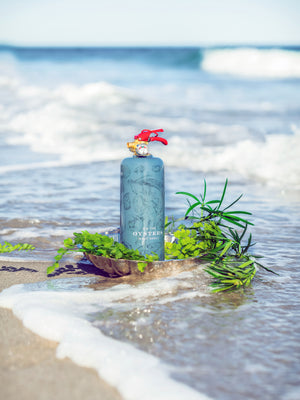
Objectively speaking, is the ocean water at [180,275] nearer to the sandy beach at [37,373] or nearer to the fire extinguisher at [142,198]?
the sandy beach at [37,373]

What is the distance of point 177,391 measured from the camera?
229 cm

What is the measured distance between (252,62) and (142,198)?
148 ft

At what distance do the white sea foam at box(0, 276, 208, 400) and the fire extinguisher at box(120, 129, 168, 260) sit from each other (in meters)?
0.31

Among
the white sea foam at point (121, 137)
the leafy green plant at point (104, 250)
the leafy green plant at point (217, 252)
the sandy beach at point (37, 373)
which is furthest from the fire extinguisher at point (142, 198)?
the white sea foam at point (121, 137)

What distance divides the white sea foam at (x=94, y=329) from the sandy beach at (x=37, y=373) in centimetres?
5

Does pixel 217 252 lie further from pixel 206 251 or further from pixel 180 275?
pixel 180 275

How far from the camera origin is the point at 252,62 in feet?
152

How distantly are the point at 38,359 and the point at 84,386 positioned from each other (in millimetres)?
326

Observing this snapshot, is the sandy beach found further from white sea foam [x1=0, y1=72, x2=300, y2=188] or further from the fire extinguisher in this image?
white sea foam [x1=0, y1=72, x2=300, y2=188]

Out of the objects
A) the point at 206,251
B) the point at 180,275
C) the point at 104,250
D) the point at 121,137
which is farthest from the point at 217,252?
the point at 121,137

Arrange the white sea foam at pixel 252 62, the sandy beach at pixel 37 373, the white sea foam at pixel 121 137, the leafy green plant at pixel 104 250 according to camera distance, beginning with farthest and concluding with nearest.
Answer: the white sea foam at pixel 252 62 → the white sea foam at pixel 121 137 → the leafy green plant at pixel 104 250 → the sandy beach at pixel 37 373

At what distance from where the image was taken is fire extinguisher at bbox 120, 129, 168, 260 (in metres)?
3.53

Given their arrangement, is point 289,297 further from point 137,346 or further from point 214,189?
point 214,189

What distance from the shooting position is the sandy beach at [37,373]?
2266 mm
